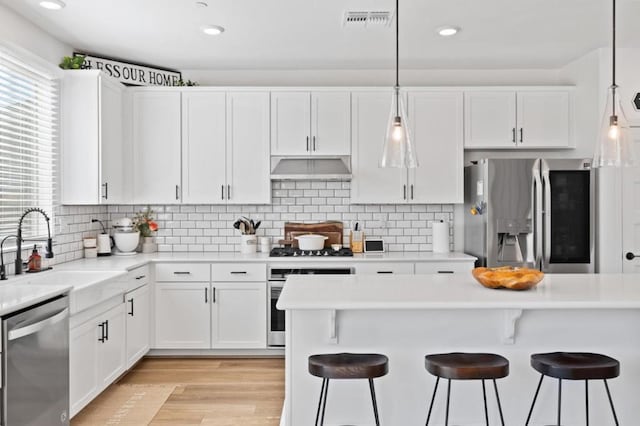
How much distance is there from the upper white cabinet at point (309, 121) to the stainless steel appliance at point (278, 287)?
1062 mm

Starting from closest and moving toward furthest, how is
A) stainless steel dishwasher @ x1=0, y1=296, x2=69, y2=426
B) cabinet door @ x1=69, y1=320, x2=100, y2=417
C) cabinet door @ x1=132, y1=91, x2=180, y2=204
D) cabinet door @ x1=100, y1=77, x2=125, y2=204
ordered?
stainless steel dishwasher @ x1=0, y1=296, x2=69, y2=426 < cabinet door @ x1=69, y1=320, x2=100, y2=417 < cabinet door @ x1=100, y1=77, x2=125, y2=204 < cabinet door @ x1=132, y1=91, x2=180, y2=204

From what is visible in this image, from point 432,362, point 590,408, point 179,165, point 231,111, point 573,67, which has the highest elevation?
point 573,67

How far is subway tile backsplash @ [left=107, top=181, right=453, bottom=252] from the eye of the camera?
534 cm

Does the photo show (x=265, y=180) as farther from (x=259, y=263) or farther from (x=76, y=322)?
(x=76, y=322)

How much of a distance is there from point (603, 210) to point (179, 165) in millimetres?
3703

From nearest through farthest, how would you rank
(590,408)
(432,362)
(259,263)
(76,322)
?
(432,362), (590,408), (76,322), (259,263)

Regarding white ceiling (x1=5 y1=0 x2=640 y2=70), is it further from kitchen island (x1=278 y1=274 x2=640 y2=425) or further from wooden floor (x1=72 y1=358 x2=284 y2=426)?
wooden floor (x1=72 y1=358 x2=284 y2=426)

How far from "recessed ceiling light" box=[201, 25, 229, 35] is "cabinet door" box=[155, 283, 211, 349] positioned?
208 cm

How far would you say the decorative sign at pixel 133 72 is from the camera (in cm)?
474

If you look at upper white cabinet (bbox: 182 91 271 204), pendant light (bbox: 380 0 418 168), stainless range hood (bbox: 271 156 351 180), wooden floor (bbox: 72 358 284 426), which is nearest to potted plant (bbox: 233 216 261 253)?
upper white cabinet (bbox: 182 91 271 204)

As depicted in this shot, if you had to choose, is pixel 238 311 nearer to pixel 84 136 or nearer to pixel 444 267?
pixel 444 267

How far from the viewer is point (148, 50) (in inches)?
184

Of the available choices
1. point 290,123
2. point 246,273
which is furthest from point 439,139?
point 246,273

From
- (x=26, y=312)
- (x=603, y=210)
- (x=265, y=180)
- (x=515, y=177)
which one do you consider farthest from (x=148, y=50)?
(x=603, y=210)
